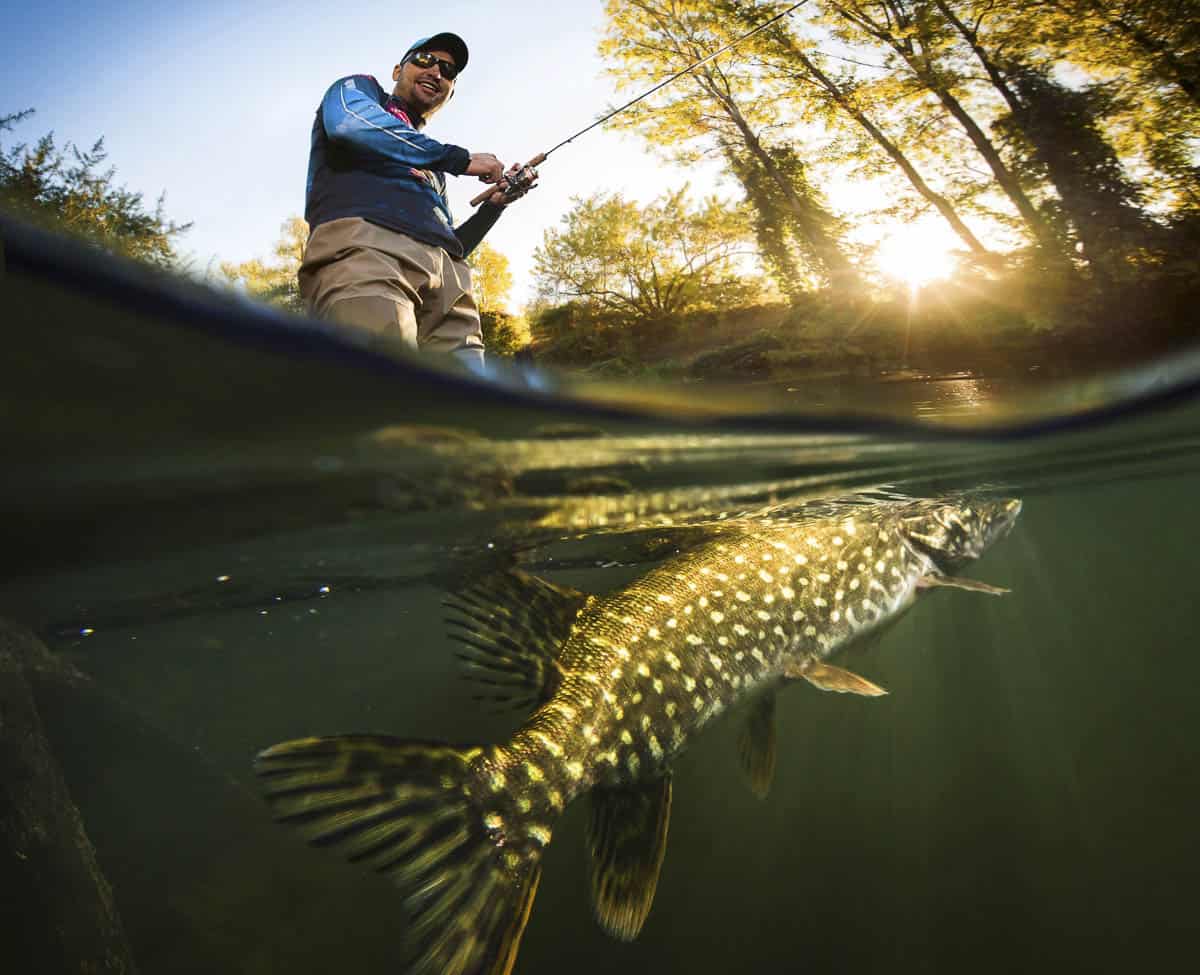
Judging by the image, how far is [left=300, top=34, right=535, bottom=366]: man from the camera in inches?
129

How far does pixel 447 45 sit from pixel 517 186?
1026 mm

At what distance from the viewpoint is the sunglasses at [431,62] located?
4.12 meters

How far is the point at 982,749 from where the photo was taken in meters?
8.85

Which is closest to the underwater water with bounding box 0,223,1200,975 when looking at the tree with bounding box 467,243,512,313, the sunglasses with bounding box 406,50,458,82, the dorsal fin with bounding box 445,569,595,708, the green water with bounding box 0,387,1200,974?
the green water with bounding box 0,387,1200,974

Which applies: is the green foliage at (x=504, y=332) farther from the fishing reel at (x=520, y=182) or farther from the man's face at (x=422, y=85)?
the man's face at (x=422, y=85)

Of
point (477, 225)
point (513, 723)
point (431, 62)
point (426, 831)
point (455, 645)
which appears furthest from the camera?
point (455, 645)

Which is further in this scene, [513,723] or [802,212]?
[802,212]

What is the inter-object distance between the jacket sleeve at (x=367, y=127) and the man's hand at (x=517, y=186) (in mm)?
1490

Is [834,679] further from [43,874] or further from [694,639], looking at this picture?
[43,874]

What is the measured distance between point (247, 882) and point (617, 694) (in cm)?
349

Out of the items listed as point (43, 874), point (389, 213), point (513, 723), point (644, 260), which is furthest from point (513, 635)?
point (644, 260)

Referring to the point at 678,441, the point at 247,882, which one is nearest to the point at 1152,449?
the point at 678,441

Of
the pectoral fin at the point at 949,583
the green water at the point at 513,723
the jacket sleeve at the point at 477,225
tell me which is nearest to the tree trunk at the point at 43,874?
the green water at the point at 513,723

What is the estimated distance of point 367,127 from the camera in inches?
127
